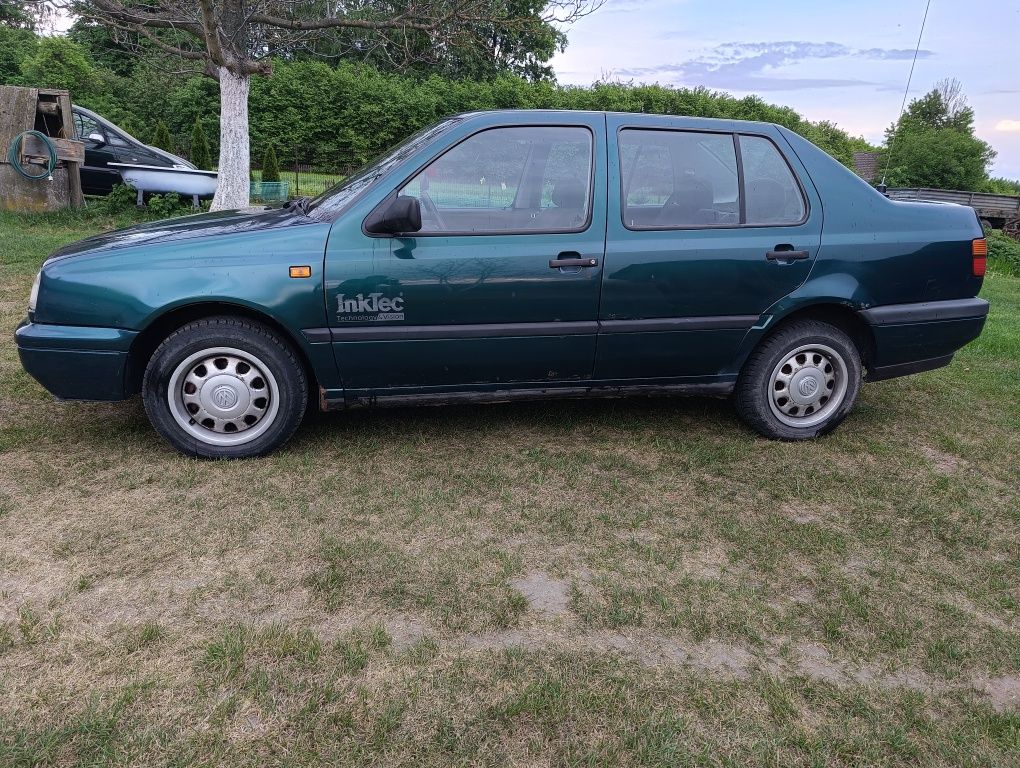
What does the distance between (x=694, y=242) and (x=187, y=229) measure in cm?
258

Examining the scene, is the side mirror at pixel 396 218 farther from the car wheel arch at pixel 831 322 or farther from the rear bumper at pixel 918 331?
the rear bumper at pixel 918 331

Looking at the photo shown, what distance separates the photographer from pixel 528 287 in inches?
147

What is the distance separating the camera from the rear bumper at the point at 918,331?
419 centimetres

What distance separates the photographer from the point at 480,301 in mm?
3711

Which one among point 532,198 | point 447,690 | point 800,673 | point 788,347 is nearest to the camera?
point 447,690

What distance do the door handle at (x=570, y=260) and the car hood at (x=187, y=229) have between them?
122cm

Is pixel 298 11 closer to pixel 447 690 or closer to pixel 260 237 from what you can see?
pixel 260 237

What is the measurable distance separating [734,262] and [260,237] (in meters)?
2.37

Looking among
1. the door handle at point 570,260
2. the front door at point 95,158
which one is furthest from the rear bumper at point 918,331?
the front door at point 95,158

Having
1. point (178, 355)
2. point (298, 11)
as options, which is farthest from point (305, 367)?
point (298, 11)

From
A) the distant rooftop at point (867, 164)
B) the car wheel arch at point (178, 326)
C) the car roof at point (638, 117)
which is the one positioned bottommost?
the car wheel arch at point (178, 326)

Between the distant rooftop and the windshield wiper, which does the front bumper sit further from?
the distant rooftop

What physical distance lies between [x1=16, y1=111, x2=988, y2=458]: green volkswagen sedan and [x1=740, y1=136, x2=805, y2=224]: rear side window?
0.01 m

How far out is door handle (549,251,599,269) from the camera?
3730mm
